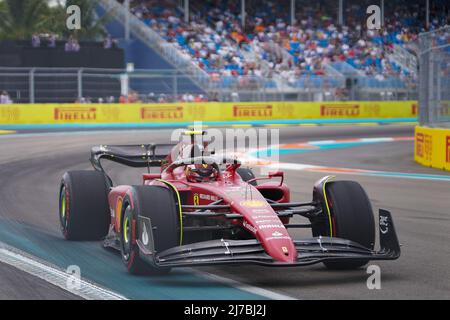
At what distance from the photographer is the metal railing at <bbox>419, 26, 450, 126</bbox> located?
1933 cm

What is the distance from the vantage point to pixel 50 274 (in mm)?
8188

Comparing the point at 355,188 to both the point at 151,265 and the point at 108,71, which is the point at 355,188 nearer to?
the point at 151,265

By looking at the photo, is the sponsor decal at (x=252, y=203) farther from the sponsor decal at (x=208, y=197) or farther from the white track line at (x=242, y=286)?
the white track line at (x=242, y=286)

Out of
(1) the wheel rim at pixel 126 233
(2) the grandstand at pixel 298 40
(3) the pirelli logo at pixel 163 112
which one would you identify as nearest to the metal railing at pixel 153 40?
(2) the grandstand at pixel 298 40

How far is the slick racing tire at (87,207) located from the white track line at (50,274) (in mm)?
689

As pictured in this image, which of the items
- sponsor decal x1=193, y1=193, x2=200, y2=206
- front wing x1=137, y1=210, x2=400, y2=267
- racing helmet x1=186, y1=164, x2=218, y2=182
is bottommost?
front wing x1=137, y1=210, x2=400, y2=267

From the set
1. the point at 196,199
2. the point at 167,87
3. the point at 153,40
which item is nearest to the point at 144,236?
the point at 196,199

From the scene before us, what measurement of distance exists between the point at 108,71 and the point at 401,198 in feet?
74.9

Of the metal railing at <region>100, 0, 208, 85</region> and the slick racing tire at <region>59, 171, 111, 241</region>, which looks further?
the metal railing at <region>100, 0, 208, 85</region>

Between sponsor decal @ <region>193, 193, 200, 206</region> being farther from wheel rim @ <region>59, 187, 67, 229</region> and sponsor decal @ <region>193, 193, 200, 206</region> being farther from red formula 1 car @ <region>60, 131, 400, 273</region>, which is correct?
wheel rim @ <region>59, 187, 67, 229</region>

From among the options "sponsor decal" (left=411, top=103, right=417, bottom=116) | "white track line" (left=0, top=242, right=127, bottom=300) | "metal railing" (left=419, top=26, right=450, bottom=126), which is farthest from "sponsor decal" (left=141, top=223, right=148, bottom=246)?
"sponsor decal" (left=411, top=103, right=417, bottom=116)

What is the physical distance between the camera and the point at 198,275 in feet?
26.5

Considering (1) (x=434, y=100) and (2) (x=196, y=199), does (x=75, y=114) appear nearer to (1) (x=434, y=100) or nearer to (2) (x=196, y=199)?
(1) (x=434, y=100)

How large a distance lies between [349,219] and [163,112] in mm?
28755
